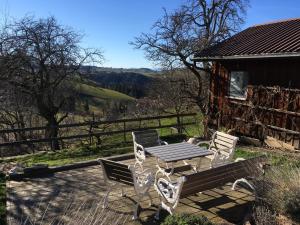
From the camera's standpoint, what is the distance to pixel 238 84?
1143 centimetres

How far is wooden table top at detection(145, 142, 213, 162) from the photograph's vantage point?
6090 millimetres

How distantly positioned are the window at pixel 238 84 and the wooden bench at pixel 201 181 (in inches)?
230

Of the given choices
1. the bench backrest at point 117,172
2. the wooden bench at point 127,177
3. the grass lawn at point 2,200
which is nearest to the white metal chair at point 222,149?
the wooden bench at point 127,177

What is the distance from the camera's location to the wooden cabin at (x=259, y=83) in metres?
9.37

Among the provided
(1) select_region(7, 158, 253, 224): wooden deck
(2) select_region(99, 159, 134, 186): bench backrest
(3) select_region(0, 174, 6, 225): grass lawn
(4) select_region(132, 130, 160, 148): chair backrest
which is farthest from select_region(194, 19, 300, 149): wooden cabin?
(3) select_region(0, 174, 6, 225): grass lawn

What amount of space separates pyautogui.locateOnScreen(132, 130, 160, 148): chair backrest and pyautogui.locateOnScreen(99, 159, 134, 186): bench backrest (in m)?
2.64

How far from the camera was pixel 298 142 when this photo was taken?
30.3 ft

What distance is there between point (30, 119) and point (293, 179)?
1654 cm

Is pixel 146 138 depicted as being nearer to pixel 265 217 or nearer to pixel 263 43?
pixel 265 217

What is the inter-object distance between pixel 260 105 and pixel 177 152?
5.01 m

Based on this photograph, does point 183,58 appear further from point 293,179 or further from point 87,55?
point 293,179

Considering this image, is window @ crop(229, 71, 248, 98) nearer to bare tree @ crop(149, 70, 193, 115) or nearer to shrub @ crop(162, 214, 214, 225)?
bare tree @ crop(149, 70, 193, 115)

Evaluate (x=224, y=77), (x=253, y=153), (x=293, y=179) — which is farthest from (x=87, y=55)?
(x=293, y=179)

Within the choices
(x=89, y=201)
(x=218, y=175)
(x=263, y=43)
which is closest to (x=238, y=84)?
(x=263, y=43)
